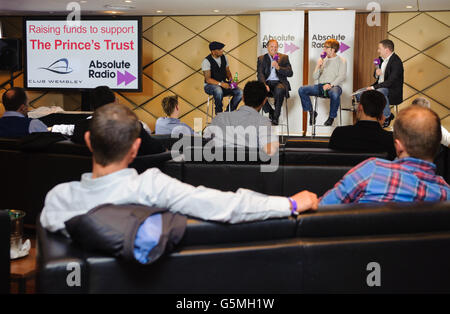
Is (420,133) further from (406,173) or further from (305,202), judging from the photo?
(305,202)

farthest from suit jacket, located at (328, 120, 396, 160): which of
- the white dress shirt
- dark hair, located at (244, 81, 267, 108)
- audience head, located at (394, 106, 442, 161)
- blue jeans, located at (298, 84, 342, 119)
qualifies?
blue jeans, located at (298, 84, 342, 119)

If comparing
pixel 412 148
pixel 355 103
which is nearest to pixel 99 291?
pixel 412 148

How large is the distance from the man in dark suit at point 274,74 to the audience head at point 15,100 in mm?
3367

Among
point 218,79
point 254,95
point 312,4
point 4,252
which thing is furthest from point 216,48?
point 4,252

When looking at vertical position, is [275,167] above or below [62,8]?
below

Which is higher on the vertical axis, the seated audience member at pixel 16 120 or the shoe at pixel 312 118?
the shoe at pixel 312 118

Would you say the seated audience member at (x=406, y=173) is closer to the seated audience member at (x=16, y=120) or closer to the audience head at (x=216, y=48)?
the seated audience member at (x=16, y=120)

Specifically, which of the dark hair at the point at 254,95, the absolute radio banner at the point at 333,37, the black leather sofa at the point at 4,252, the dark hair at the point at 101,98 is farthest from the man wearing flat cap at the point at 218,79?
the black leather sofa at the point at 4,252

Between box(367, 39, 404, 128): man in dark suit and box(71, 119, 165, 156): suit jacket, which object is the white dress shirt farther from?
box(367, 39, 404, 128): man in dark suit

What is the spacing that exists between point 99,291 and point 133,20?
6787mm

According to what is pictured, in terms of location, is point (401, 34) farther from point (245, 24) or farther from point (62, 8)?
point (62, 8)

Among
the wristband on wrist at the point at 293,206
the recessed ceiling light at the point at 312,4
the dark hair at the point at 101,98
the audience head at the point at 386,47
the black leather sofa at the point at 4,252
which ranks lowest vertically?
the black leather sofa at the point at 4,252

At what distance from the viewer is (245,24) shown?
7.72 m

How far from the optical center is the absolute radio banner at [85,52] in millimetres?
7719
